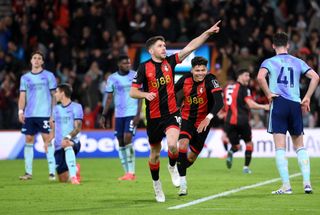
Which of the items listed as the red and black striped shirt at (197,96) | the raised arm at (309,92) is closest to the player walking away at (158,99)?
the red and black striped shirt at (197,96)

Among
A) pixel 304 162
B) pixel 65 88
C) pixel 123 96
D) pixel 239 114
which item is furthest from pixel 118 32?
pixel 304 162

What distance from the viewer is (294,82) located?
14.1 meters

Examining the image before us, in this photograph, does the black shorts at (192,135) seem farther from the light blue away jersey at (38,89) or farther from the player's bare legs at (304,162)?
the light blue away jersey at (38,89)

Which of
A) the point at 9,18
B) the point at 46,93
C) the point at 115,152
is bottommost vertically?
the point at 115,152

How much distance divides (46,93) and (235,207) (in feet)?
25.5

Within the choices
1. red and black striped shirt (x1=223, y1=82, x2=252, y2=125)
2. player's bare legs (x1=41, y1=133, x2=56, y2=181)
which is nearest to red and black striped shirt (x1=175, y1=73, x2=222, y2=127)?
player's bare legs (x1=41, y1=133, x2=56, y2=181)

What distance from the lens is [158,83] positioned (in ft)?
44.0

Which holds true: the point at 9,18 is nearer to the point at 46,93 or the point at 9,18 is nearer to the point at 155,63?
the point at 46,93

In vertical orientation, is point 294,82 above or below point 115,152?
above

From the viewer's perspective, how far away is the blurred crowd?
2912 centimetres

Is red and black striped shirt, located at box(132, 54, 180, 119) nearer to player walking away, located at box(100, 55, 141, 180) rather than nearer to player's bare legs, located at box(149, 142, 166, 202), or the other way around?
player's bare legs, located at box(149, 142, 166, 202)

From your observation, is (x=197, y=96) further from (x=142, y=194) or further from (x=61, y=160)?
(x=61, y=160)

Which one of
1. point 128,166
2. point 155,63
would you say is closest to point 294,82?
point 155,63

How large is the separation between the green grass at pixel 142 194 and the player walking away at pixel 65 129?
365 millimetres
